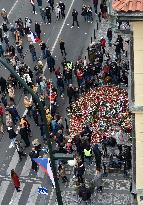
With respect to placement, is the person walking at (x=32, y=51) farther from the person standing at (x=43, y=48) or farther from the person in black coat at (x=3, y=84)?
the person in black coat at (x=3, y=84)

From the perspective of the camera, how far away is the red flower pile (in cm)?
3073

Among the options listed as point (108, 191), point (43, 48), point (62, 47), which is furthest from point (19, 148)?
point (62, 47)

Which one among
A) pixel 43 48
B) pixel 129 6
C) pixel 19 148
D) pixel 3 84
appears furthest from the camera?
pixel 43 48

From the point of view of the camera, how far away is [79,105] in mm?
32781

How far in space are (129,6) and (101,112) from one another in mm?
14729

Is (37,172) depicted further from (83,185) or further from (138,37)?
(138,37)

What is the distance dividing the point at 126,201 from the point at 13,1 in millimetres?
25245

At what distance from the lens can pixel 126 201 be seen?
2708 centimetres

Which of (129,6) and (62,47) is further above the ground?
(62,47)

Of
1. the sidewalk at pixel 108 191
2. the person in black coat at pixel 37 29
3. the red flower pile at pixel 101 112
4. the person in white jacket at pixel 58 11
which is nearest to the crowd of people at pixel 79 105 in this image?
the red flower pile at pixel 101 112

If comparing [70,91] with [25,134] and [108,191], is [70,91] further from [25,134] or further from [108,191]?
[108,191]

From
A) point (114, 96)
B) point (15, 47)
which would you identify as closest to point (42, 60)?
point (15, 47)

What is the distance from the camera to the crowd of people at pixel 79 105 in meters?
28.5

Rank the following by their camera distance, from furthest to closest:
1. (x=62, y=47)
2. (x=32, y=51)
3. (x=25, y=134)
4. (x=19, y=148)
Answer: (x=62, y=47)
(x=32, y=51)
(x=25, y=134)
(x=19, y=148)
